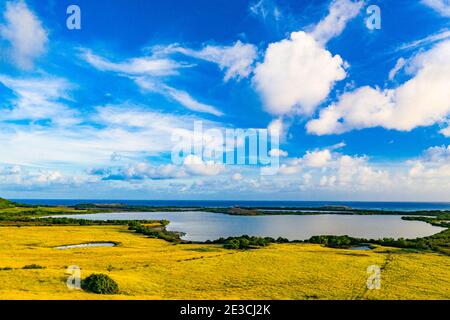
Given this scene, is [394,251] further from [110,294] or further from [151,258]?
[110,294]

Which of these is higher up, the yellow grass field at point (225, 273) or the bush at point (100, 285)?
the bush at point (100, 285)

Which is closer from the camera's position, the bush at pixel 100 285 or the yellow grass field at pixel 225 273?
the bush at pixel 100 285

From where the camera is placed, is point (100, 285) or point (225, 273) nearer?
point (100, 285)

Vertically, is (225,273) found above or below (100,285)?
below

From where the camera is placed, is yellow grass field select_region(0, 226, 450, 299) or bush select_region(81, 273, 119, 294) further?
yellow grass field select_region(0, 226, 450, 299)
